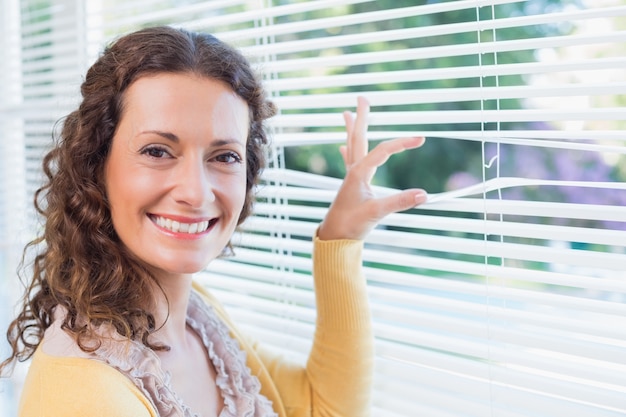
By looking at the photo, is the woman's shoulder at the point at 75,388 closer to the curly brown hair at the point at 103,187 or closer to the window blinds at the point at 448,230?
the curly brown hair at the point at 103,187

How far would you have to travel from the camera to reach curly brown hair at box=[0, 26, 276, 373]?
925 millimetres

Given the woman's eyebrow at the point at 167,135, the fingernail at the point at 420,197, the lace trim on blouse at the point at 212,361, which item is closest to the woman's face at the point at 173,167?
the woman's eyebrow at the point at 167,135

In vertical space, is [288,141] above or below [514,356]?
above

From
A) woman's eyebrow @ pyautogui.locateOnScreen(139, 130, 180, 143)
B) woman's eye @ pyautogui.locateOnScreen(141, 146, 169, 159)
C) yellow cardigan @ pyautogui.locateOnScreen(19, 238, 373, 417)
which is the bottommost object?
yellow cardigan @ pyautogui.locateOnScreen(19, 238, 373, 417)

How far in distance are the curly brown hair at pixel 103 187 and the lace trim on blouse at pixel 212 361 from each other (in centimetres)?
3

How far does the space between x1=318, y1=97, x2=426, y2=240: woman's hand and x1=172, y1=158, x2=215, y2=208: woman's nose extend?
241 millimetres

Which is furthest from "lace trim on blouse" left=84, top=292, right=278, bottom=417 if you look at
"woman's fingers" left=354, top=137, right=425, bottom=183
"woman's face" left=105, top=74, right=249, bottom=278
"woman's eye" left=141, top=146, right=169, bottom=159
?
"woman's fingers" left=354, top=137, right=425, bottom=183

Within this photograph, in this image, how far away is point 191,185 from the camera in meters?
0.90

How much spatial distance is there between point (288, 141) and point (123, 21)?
1.57 feet

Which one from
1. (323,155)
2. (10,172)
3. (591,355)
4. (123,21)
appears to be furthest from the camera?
(323,155)

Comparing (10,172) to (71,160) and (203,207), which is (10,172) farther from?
(203,207)

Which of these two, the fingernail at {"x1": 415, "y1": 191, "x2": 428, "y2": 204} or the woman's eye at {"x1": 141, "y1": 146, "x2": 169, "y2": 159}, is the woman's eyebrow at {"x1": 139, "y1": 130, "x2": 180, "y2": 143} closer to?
the woman's eye at {"x1": 141, "y1": 146, "x2": 169, "y2": 159}

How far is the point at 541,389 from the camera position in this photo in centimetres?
91

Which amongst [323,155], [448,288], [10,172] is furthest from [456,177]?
[448,288]
